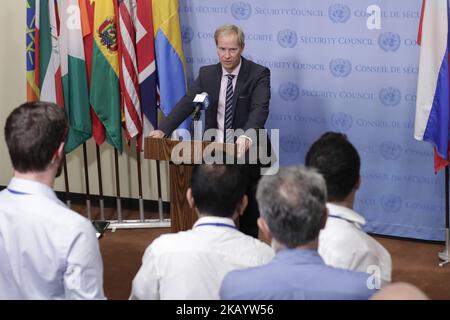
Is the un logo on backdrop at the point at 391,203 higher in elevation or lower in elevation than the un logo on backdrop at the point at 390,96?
lower

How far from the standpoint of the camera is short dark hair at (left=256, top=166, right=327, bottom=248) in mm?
2211

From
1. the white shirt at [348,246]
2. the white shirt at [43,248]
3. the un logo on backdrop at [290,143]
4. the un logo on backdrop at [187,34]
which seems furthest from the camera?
the un logo on backdrop at [187,34]

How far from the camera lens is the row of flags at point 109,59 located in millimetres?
5840

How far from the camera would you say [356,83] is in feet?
18.6

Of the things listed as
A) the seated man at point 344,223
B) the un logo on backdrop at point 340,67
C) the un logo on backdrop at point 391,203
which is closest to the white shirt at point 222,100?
the un logo on backdrop at point 340,67

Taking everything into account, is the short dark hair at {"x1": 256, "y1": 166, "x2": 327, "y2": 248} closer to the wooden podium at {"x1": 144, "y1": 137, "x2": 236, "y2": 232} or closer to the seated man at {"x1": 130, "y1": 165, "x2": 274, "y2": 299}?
the seated man at {"x1": 130, "y1": 165, "x2": 274, "y2": 299}

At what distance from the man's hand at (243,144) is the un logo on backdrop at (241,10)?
169cm

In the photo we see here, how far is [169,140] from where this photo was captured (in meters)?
4.56

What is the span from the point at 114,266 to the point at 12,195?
289 centimetres

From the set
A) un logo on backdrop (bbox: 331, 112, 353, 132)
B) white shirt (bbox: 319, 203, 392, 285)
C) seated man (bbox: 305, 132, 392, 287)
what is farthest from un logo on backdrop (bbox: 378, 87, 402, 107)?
white shirt (bbox: 319, 203, 392, 285)

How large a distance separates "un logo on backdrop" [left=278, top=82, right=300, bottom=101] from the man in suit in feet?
2.85

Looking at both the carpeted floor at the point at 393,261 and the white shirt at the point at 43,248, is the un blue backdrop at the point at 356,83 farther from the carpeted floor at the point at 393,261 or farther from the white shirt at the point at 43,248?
the white shirt at the point at 43,248
